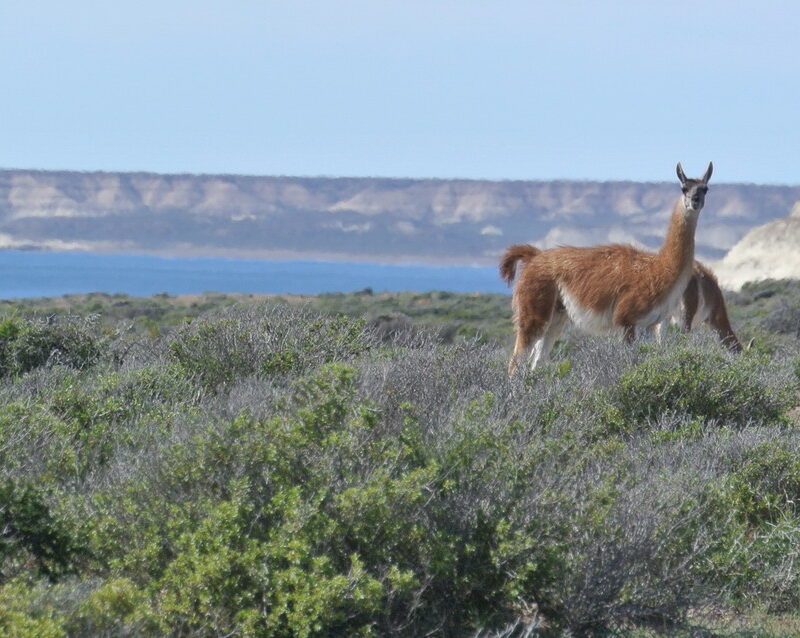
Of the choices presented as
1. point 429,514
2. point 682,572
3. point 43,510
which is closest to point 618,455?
point 682,572

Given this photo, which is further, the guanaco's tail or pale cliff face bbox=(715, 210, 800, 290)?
pale cliff face bbox=(715, 210, 800, 290)

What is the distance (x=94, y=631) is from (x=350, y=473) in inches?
48.1

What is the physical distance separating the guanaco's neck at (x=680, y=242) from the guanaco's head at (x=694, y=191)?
0.06m

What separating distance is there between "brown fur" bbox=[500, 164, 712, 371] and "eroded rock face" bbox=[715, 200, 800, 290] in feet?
180

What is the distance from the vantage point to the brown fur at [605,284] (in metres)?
11.7

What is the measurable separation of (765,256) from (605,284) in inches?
2315

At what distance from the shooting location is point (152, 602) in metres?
4.94

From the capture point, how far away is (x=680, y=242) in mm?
11719

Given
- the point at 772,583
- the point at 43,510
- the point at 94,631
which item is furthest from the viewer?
the point at 772,583

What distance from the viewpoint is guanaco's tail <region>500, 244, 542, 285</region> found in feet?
42.0

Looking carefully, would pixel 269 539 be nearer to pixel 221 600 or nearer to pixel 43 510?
pixel 221 600

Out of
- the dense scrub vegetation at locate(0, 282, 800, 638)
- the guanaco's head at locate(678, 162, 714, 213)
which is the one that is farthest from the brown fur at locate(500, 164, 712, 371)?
the dense scrub vegetation at locate(0, 282, 800, 638)

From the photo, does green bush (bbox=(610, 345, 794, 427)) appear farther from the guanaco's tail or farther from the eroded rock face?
the eroded rock face

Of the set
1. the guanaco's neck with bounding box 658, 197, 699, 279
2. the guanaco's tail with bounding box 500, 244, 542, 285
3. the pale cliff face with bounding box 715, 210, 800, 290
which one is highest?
the guanaco's neck with bounding box 658, 197, 699, 279
